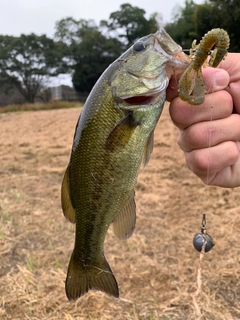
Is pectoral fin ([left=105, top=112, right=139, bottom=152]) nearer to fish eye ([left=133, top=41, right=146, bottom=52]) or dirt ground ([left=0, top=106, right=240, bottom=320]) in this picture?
fish eye ([left=133, top=41, right=146, bottom=52])

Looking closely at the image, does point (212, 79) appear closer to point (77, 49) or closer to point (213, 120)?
point (213, 120)

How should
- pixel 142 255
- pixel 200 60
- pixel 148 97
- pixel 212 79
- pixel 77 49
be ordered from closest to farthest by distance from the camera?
pixel 200 60 < pixel 148 97 < pixel 212 79 < pixel 142 255 < pixel 77 49

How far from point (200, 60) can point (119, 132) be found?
1.31ft

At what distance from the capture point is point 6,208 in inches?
249

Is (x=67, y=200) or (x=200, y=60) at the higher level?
(x=200, y=60)

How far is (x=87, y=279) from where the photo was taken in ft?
5.88

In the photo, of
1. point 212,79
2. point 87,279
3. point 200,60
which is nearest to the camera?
point 200,60

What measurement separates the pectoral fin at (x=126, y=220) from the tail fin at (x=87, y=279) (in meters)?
0.23

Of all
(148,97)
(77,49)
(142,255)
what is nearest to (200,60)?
(148,97)

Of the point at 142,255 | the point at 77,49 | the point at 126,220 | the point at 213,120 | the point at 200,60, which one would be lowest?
the point at 142,255

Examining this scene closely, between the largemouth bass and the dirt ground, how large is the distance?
1.00 m

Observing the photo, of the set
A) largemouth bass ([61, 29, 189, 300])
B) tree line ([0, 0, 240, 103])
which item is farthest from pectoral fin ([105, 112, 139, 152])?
tree line ([0, 0, 240, 103])

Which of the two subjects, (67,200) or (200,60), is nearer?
(200,60)

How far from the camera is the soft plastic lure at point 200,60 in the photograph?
134cm
